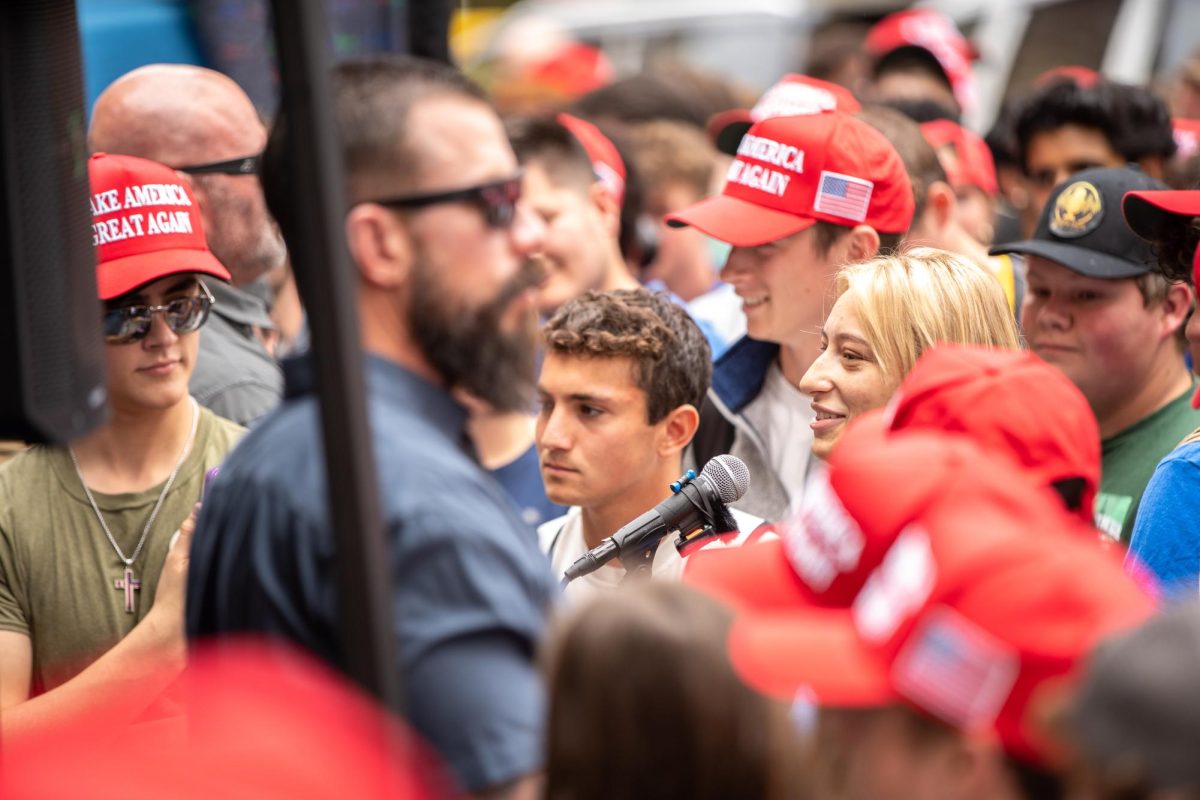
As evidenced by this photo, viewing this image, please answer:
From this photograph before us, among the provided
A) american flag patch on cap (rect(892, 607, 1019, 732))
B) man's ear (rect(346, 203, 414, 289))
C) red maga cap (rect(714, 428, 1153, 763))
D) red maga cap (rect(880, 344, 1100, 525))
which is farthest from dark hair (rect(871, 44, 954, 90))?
american flag patch on cap (rect(892, 607, 1019, 732))

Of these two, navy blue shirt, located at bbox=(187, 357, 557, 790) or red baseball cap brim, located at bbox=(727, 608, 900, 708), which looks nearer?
red baseball cap brim, located at bbox=(727, 608, 900, 708)

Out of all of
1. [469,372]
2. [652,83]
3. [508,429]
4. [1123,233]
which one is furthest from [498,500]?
[652,83]

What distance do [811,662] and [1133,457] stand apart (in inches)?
102

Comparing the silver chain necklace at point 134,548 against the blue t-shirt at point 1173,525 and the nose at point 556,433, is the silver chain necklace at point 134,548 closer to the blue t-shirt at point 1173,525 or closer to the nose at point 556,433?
the nose at point 556,433

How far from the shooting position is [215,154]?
461 centimetres

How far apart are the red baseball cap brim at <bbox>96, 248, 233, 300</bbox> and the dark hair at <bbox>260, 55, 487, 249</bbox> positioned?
1.26m

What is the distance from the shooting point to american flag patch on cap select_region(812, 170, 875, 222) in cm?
439

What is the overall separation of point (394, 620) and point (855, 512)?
1.96 feet

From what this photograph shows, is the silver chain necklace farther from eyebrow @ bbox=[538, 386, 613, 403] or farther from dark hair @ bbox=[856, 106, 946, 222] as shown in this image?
dark hair @ bbox=[856, 106, 946, 222]

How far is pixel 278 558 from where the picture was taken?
81.2 inches

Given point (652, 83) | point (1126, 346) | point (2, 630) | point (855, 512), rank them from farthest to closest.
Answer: point (652, 83), point (1126, 346), point (2, 630), point (855, 512)

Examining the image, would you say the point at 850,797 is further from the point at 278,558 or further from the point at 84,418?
the point at 84,418

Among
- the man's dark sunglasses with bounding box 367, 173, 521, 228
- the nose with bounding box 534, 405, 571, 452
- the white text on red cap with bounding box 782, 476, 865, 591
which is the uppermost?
the man's dark sunglasses with bounding box 367, 173, 521, 228

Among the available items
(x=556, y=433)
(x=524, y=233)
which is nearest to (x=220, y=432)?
(x=556, y=433)
